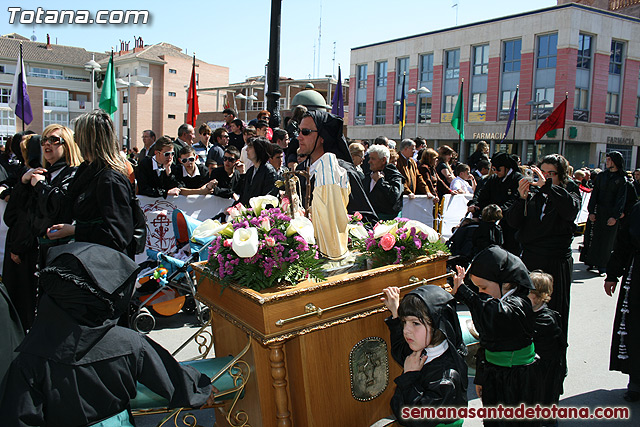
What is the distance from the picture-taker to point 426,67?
128ft

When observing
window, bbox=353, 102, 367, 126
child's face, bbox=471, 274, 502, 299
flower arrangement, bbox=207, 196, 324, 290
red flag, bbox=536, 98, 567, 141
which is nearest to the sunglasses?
flower arrangement, bbox=207, 196, 324, 290

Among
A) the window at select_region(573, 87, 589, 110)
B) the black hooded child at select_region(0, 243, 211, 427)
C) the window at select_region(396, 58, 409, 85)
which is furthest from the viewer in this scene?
the window at select_region(396, 58, 409, 85)

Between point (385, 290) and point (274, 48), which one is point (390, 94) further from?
point (385, 290)

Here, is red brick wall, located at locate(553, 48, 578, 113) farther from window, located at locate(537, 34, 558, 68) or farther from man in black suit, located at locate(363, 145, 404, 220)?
man in black suit, located at locate(363, 145, 404, 220)

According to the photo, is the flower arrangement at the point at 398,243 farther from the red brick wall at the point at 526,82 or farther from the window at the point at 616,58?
the window at the point at 616,58

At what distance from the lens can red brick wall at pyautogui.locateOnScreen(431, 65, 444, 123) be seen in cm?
3762

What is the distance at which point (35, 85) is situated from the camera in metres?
53.0

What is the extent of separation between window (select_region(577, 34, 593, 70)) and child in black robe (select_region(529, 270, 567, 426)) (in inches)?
1316

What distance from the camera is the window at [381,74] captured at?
140 ft

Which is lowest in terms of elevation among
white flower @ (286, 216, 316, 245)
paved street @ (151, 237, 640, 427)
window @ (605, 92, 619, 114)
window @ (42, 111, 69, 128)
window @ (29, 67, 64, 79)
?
paved street @ (151, 237, 640, 427)

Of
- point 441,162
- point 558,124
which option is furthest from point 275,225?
point 558,124

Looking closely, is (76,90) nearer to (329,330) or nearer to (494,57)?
(494,57)

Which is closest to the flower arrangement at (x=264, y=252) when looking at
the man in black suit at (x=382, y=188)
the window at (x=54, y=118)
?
the man in black suit at (x=382, y=188)

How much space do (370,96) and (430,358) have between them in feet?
139
